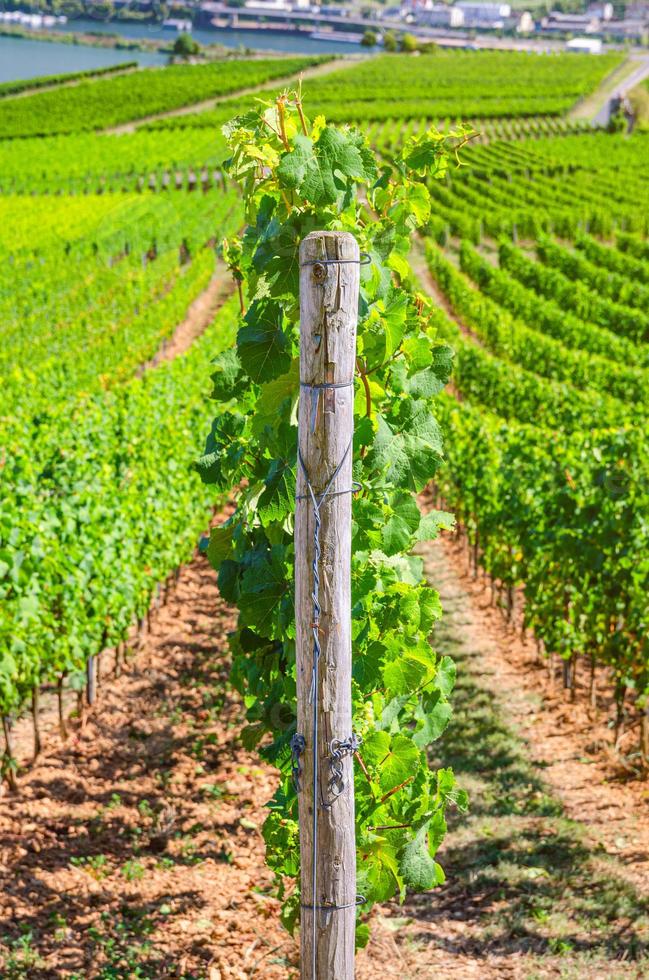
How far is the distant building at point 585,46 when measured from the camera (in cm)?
14800

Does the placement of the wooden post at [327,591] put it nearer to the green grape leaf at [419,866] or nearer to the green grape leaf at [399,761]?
the green grape leaf at [399,761]

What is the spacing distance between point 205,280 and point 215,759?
25.6 metres

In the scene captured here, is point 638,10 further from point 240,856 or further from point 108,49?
point 240,856

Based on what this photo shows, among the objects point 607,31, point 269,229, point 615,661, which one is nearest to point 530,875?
point 615,661

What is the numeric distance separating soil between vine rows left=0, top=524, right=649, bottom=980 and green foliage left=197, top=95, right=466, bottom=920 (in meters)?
1.32

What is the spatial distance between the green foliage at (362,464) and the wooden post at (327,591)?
0.46 metres

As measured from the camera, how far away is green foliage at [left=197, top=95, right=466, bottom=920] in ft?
10.8

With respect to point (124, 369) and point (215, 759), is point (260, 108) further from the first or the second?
point (124, 369)

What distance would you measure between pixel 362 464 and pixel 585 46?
169m

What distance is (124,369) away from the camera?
64.5 ft

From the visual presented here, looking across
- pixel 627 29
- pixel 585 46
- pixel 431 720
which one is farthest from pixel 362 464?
pixel 627 29

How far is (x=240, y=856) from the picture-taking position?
5715mm

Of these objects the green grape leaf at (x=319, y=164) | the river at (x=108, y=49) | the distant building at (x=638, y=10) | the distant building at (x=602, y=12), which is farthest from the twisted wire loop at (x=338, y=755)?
the distant building at (x=602, y=12)

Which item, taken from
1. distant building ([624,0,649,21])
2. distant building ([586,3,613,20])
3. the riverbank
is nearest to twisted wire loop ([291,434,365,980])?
the riverbank
